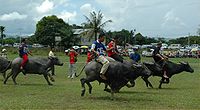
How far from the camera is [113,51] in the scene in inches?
677

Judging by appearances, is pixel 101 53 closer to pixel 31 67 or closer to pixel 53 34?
pixel 31 67

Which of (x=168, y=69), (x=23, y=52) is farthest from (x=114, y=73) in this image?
(x=23, y=52)

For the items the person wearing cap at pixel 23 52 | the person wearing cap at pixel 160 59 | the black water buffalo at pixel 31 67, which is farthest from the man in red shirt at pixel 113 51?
the person wearing cap at pixel 23 52

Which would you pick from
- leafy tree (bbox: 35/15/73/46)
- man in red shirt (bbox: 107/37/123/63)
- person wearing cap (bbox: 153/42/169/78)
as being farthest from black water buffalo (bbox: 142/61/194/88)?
leafy tree (bbox: 35/15/73/46)

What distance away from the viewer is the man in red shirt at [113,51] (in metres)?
16.9

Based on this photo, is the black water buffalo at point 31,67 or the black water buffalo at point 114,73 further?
the black water buffalo at point 31,67

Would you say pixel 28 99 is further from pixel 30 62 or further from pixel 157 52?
pixel 157 52

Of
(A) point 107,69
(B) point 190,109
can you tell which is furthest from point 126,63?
(B) point 190,109

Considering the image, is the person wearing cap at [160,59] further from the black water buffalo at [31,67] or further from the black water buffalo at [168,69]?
the black water buffalo at [31,67]

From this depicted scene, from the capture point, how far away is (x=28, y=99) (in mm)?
15516

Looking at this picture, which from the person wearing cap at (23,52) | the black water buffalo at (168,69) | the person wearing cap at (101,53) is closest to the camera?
the person wearing cap at (101,53)

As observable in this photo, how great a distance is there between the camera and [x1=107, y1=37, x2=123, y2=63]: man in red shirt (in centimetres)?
1692

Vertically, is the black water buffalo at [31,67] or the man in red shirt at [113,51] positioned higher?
the man in red shirt at [113,51]

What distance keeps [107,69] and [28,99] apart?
3232mm
